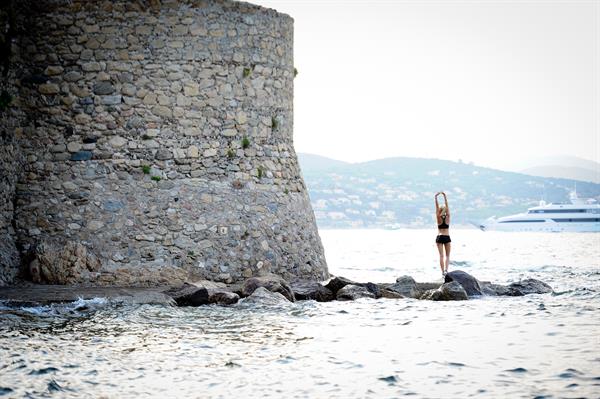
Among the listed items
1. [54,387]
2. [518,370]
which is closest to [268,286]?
[518,370]

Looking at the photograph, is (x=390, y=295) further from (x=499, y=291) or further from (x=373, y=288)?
(x=499, y=291)

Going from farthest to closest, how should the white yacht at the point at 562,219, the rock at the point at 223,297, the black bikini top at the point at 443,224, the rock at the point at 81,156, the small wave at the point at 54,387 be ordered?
the white yacht at the point at 562,219 → the black bikini top at the point at 443,224 → the rock at the point at 81,156 → the rock at the point at 223,297 → the small wave at the point at 54,387

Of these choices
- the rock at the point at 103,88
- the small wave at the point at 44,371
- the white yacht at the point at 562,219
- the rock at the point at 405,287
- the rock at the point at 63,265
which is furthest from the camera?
the white yacht at the point at 562,219

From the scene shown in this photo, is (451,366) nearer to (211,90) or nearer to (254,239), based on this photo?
(254,239)

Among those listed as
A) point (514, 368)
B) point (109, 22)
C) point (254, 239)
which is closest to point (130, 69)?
point (109, 22)

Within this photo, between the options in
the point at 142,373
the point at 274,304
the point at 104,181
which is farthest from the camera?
the point at 104,181

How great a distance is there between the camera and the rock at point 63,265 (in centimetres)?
1475

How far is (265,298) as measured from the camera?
45.4 ft

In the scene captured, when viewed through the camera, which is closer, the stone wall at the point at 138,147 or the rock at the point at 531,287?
the stone wall at the point at 138,147

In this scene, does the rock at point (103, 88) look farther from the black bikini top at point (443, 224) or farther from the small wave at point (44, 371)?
the small wave at point (44, 371)

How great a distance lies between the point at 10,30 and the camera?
1557cm

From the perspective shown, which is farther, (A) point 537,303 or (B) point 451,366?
(A) point 537,303

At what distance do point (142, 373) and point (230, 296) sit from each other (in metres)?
4.76

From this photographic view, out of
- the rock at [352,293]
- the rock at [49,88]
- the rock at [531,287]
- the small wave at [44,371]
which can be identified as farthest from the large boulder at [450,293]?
the small wave at [44,371]
